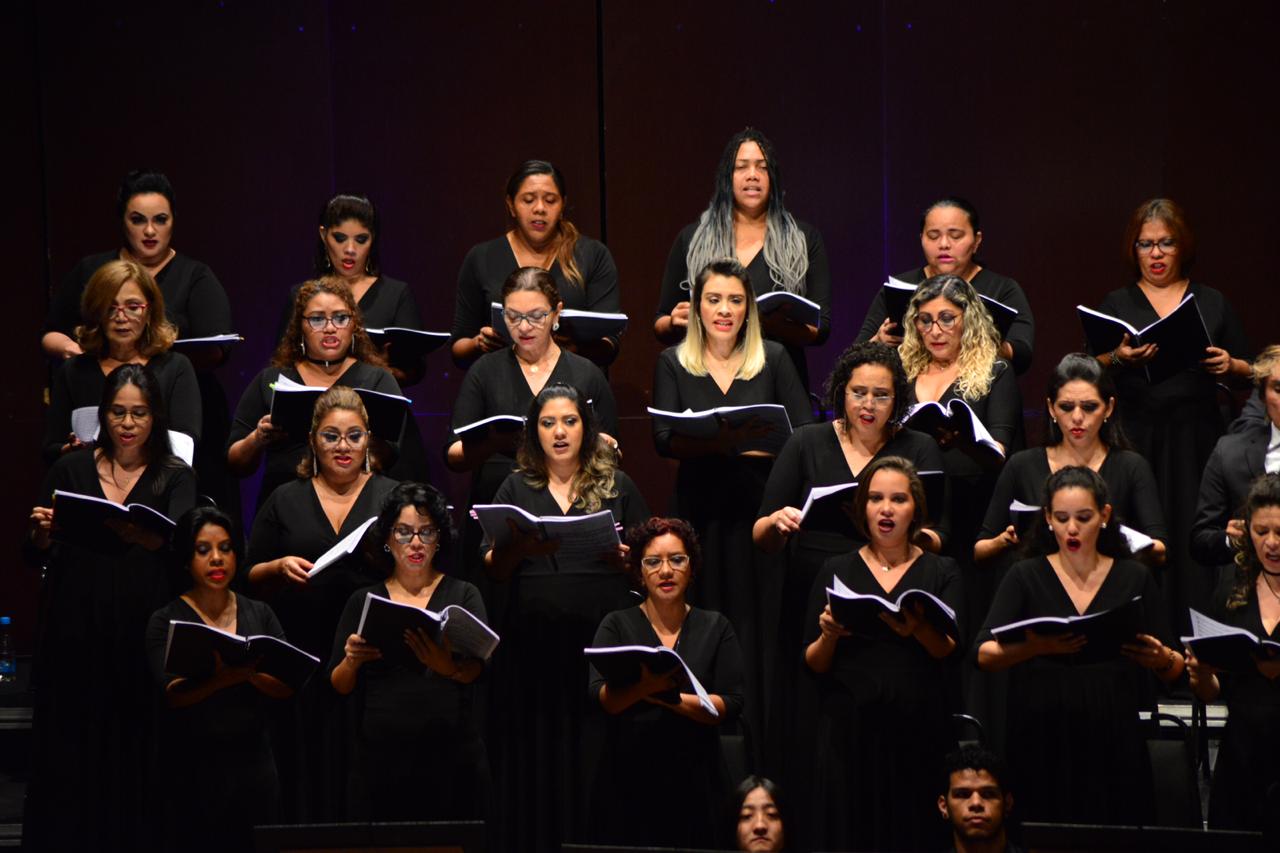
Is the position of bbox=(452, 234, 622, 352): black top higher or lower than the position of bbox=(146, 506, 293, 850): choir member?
higher

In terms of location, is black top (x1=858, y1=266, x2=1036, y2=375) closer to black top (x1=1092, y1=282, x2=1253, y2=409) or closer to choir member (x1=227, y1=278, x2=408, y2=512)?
black top (x1=1092, y1=282, x2=1253, y2=409)

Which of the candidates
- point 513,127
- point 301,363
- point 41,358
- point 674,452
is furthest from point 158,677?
point 513,127

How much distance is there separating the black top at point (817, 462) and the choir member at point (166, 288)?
171 cm

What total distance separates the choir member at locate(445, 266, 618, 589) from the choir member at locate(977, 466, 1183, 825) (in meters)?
1.28

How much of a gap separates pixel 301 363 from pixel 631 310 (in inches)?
78.1

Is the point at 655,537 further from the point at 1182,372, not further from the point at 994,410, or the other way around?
the point at 1182,372

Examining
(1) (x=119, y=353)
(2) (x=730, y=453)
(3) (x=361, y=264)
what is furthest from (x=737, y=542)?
(1) (x=119, y=353)

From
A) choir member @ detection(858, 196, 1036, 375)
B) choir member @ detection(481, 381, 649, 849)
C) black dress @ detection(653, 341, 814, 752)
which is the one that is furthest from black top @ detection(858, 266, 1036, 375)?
choir member @ detection(481, 381, 649, 849)

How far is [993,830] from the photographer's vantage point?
12.6ft

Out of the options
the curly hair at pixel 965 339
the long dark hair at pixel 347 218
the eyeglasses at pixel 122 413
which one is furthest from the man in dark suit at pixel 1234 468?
the eyeglasses at pixel 122 413

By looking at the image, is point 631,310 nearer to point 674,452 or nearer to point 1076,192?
point 1076,192

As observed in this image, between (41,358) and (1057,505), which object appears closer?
(1057,505)

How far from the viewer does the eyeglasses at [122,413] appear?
440cm

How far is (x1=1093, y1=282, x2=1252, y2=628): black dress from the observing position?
4918 mm
